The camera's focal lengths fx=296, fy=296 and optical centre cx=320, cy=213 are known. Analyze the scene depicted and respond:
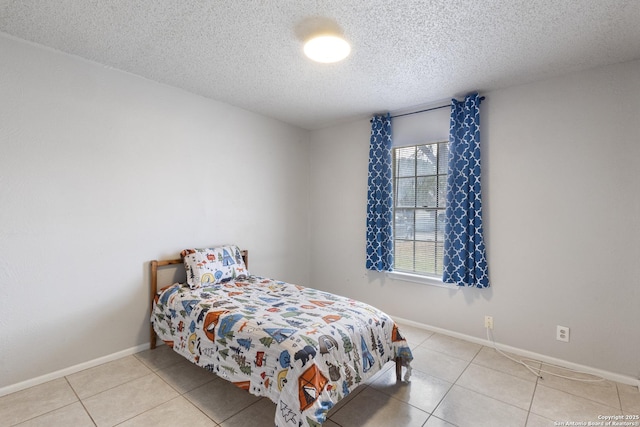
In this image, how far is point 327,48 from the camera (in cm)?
210

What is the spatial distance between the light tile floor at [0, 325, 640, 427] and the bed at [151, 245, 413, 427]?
7.9 inches

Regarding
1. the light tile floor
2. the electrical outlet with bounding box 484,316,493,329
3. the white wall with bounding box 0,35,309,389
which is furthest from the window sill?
the white wall with bounding box 0,35,309,389

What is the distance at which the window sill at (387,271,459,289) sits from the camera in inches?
126

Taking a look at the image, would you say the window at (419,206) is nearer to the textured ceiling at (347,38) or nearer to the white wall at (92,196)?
the textured ceiling at (347,38)

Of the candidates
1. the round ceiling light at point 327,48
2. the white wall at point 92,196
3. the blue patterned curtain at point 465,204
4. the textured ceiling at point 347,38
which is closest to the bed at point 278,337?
the white wall at point 92,196

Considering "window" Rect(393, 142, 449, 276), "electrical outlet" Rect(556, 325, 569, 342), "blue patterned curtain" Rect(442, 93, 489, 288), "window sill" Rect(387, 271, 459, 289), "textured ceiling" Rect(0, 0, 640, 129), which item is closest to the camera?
"textured ceiling" Rect(0, 0, 640, 129)

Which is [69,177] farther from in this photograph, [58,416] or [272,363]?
[272,363]

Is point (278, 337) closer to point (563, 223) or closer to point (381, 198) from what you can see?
point (381, 198)

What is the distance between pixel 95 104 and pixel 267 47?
1.54 meters

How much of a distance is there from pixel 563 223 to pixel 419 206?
51.9 inches

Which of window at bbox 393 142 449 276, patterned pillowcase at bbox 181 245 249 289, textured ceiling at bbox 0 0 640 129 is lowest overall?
patterned pillowcase at bbox 181 245 249 289

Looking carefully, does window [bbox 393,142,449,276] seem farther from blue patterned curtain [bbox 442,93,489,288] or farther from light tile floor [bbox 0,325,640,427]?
light tile floor [bbox 0,325,640,427]

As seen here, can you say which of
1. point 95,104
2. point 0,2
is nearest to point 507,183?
point 95,104

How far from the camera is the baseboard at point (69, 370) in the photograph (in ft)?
6.81
